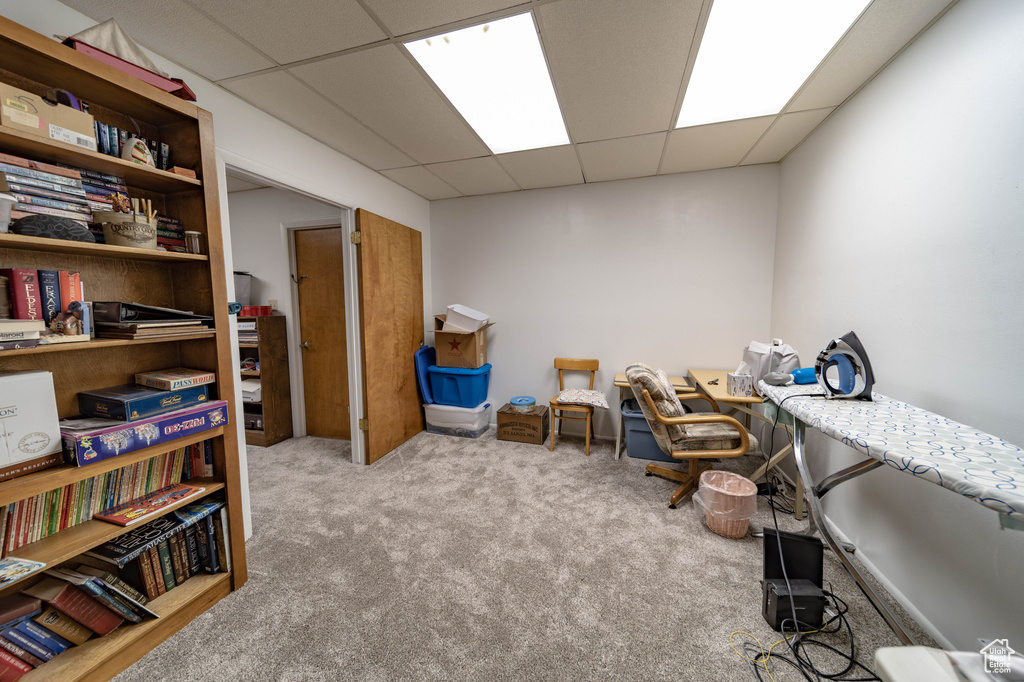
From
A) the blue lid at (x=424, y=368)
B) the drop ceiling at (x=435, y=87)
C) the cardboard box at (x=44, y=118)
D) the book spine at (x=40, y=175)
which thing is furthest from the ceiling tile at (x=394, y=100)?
the blue lid at (x=424, y=368)

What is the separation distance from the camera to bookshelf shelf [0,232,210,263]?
3.45 ft

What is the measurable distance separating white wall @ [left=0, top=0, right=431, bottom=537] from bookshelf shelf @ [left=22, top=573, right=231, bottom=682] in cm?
50

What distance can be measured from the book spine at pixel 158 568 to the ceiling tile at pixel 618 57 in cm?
266

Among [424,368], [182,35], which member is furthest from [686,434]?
[182,35]

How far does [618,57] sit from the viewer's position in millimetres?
1639

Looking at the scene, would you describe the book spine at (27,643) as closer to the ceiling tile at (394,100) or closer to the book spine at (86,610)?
the book spine at (86,610)

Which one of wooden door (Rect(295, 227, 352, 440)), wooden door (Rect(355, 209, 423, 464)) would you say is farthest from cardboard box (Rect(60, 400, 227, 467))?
wooden door (Rect(295, 227, 352, 440))

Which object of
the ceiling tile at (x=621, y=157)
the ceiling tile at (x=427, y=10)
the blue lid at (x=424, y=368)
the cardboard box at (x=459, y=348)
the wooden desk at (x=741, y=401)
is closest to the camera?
the ceiling tile at (x=427, y=10)

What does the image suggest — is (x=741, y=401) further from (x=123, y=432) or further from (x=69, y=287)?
(x=69, y=287)

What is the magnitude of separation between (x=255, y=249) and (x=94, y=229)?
2421mm

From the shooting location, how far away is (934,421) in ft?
4.12

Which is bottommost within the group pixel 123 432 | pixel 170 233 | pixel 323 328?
pixel 123 432

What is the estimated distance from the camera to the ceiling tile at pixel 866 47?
4.58 ft

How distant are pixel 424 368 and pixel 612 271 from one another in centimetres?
207
